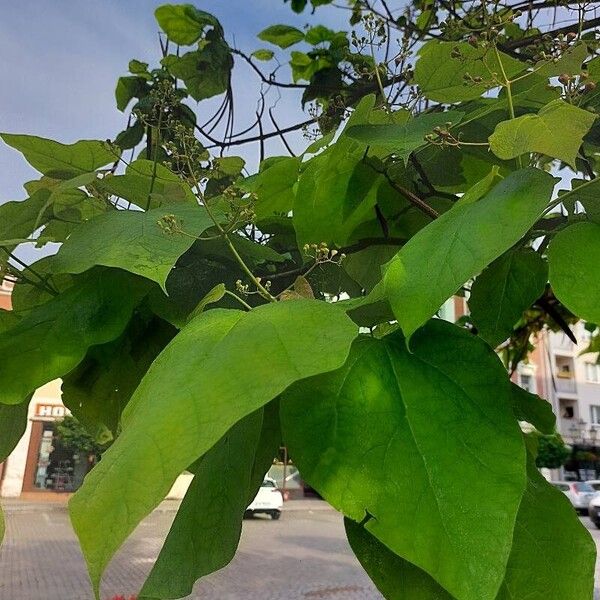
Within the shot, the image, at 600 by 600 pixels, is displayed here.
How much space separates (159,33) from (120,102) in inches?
3.7

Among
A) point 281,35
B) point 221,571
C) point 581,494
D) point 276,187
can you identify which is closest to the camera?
point 276,187

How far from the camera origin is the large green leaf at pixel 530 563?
19 centimetres

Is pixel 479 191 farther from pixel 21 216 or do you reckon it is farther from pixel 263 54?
pixel 263 54

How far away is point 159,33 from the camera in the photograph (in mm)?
658

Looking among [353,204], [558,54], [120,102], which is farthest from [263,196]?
[120,102]

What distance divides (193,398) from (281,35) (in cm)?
71

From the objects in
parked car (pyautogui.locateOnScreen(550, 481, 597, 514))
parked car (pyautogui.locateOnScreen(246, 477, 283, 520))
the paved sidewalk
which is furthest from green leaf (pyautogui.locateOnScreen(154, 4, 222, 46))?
parked car (pyautogui.locateOnScreen(550, 481, 597, 514))

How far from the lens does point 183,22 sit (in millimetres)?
647

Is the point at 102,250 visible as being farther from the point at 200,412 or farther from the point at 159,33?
the point at 159,33

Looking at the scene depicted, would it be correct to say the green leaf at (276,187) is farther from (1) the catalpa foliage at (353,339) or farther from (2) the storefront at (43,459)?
(2) the storefront at (43,459)

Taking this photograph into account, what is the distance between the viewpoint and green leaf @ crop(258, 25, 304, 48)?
745mm

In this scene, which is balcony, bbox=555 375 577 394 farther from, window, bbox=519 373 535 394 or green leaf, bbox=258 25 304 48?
green leaf, bbox=258 25 304 48

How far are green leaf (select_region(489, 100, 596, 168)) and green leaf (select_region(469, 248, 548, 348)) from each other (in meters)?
0.07

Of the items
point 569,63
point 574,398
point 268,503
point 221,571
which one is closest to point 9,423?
point 569,63
